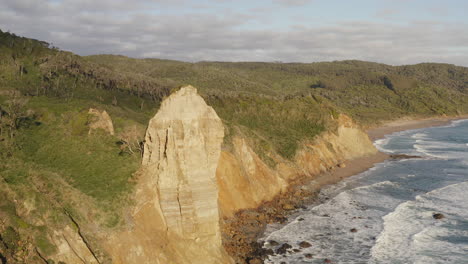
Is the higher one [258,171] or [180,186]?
[180,186]

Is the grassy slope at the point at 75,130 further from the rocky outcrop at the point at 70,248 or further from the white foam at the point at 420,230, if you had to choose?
the white foam at the point at 420,230

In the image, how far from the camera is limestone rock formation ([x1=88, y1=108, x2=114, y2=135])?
30375mm

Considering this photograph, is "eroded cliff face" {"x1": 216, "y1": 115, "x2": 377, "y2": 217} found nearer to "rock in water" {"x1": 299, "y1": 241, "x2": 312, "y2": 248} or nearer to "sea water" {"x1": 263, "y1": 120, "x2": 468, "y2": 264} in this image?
"sea water" {"x1": 263, "y1": 120, "x2": 468, "y2": 264}

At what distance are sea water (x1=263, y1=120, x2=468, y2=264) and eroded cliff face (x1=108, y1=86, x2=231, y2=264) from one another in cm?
689

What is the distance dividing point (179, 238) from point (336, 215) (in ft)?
67.1

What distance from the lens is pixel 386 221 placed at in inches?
1417

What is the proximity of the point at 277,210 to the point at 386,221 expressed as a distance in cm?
1097

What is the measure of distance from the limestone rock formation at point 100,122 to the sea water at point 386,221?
55.0 ft

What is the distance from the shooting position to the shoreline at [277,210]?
29288 millimetres

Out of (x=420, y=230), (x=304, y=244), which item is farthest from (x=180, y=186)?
(x=420, y=230)

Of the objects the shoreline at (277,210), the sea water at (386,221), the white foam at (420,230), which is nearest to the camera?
the white foam at (420,230)

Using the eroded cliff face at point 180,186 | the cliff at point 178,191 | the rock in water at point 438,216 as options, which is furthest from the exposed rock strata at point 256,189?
the rock in water at point 438,216

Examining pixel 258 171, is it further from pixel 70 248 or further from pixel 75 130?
pixel 70 248

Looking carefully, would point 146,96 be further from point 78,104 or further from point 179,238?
point 179,238
